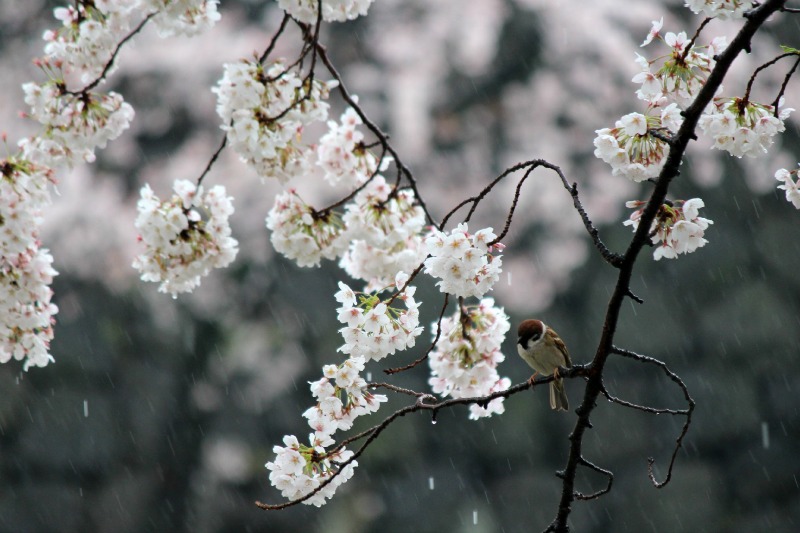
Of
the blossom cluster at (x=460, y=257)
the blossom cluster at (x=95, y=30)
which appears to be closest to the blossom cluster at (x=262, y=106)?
the blossom cluster at (x=95, y=30)

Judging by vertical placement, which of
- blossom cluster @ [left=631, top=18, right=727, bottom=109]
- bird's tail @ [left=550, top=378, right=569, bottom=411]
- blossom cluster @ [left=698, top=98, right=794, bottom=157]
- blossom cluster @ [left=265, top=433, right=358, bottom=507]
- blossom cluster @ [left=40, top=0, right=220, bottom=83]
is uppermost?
blossom cluster @ [left=40, top=0, right=220, bottom=83]

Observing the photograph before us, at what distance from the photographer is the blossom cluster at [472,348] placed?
241 cm

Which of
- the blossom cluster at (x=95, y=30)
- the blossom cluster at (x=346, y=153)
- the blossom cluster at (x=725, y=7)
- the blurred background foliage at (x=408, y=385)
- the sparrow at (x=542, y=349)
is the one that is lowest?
the blossom cluster at (x=725, y=7)

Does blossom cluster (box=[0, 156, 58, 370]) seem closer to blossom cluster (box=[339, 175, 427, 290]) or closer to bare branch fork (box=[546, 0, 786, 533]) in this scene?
blossom cluster (box=[339, 175, 427, 290])

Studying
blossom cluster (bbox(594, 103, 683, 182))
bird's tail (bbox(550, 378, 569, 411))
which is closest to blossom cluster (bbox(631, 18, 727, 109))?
blossom cluster (bbox(594, 103, 683, 182))

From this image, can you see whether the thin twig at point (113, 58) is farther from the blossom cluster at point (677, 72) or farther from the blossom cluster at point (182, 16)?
the blossom cluster at point (677, 72)

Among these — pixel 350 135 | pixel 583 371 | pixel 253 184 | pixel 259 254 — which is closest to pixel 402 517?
pixel 259 254

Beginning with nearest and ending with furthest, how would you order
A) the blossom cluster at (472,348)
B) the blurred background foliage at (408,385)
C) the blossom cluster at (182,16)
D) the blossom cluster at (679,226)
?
the blossom cluster at (679,226), the blossom cluster at (182,16), the blossom cluster at (472,348), the blurred background foliage at (408,385)

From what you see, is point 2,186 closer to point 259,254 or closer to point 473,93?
point 259,254

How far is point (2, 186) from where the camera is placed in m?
2.44

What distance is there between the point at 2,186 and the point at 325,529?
24.1 feet

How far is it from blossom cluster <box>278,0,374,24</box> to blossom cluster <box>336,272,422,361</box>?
64cm

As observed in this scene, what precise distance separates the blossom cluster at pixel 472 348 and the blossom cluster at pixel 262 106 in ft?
2.20

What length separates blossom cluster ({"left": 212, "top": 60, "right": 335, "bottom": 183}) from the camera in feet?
6.72
